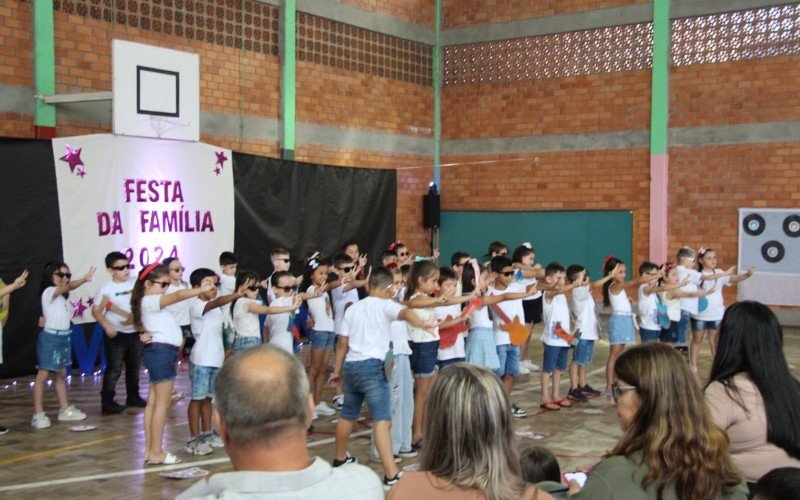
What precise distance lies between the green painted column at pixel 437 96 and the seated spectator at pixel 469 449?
49.2 feet

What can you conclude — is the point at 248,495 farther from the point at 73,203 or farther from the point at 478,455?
the point at 73,203

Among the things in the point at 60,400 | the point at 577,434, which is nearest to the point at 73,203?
the point at 60,400

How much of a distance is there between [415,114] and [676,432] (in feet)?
47.9

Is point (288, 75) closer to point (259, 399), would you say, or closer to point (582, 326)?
point (582, 326)

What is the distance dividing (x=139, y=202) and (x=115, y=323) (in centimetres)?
288

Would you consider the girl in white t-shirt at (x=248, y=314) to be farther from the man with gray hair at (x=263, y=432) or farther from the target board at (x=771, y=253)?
the target board at (x=771, y=253)

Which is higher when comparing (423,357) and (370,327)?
Result: (370,327)

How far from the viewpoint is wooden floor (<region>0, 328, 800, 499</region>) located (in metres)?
6.11

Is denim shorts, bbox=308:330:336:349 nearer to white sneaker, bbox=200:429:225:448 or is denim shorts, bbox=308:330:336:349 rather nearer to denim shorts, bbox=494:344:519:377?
white sneaker, bbox=200:429:225:448

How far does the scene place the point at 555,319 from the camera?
853 cm

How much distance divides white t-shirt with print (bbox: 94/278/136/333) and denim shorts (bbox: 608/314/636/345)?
4.98m

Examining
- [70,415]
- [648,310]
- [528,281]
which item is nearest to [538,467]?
[70,415]

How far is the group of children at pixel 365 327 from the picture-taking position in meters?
6.31

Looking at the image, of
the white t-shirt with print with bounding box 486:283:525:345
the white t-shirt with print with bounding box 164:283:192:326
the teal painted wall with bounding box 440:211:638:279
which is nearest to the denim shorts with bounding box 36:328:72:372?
the white t-shirt with print with bounding box 164:283:192:326
